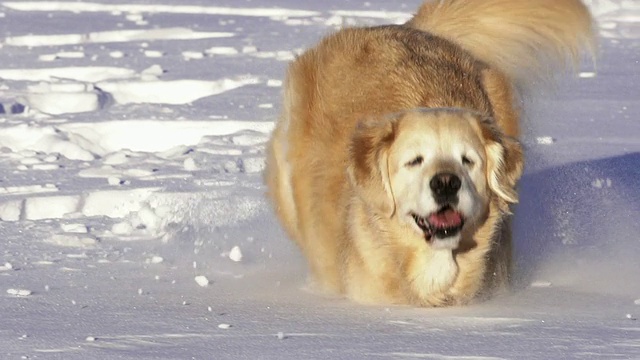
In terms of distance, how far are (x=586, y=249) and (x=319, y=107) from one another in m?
1.45

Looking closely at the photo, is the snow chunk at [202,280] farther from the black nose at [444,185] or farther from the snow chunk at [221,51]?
the snow chunk at [221,51]

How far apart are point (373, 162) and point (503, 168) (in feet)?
1.67

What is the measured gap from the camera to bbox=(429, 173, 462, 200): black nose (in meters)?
4.66

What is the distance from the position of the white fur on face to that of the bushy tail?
149 cm

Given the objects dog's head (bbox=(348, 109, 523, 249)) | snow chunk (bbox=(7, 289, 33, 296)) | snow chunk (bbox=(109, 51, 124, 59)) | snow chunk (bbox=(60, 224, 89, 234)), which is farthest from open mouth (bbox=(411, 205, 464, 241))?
snow chunk (bbox=(109, 51, 124, 59))

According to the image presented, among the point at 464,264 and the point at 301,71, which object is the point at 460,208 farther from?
the point at 301,71

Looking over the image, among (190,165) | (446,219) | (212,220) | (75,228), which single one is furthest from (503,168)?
(190,165)

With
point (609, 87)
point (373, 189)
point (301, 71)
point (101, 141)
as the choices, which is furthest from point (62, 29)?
point (373, 189)

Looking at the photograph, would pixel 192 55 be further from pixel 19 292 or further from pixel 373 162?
pixel 19 292

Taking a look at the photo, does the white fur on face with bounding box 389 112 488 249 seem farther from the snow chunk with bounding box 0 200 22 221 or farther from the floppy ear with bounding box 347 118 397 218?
the snow chunk with bounding box 0 200 22 221

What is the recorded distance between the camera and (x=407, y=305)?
5074 mm

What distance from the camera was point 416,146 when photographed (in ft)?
15.8

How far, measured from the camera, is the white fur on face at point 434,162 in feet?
15.6

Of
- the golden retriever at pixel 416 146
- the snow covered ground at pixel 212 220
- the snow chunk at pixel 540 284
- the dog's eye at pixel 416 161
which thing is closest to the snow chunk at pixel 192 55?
the snow covered ground at pixel 212 220
